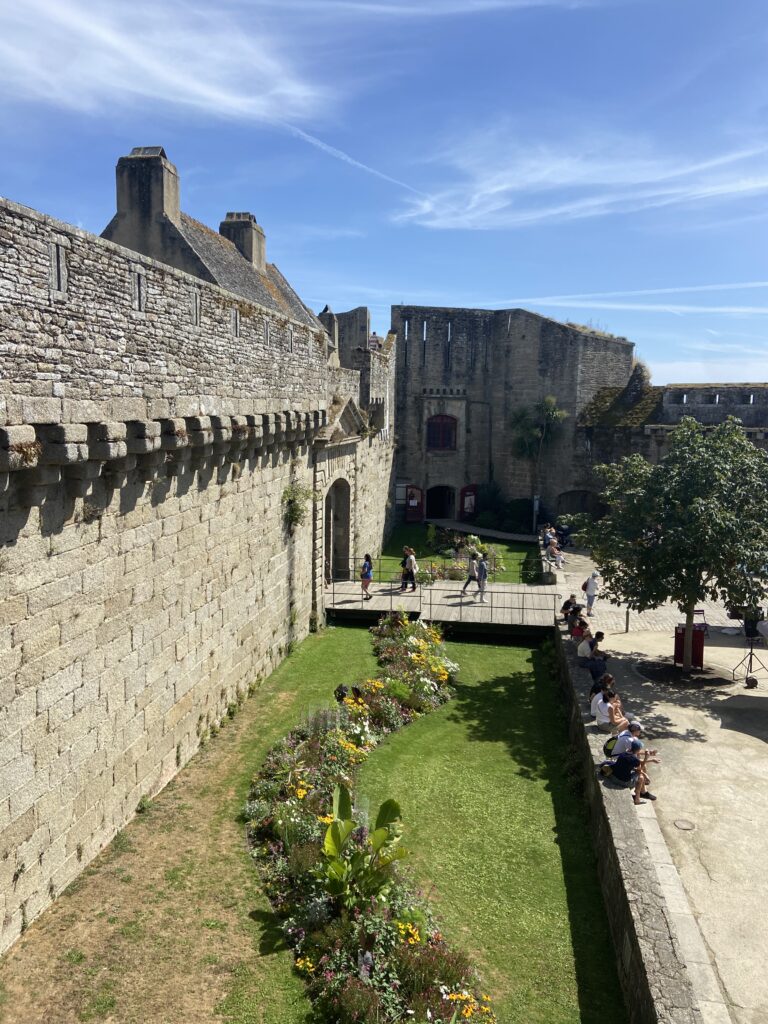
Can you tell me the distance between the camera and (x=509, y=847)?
31.8 feet

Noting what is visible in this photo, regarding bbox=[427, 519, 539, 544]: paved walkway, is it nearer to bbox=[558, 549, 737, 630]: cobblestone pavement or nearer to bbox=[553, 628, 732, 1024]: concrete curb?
bbox=[558, 549, 737, 630]: cobblestone pavement

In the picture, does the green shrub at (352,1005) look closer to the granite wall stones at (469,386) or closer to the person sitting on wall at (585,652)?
the person sitting on wall at (585,652)

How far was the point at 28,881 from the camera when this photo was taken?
23.9 ft

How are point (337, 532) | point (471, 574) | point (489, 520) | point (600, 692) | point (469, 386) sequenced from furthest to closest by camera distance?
point (469, 386) < point (489, 520) < point (337, 532) < point (471, 574) < point (600, 692)

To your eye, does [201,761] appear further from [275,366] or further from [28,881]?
[275,366]

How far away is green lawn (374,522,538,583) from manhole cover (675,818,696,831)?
14.1m

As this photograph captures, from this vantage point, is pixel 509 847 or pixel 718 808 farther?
pixel 718 808

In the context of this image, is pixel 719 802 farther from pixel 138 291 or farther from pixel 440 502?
pixel 440 502

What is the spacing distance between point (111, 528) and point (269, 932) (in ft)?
15.3

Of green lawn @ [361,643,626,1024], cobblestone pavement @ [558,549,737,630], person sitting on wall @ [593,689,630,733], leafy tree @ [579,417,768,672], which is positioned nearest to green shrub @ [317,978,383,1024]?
green lawn @ [361,643,626,1024]

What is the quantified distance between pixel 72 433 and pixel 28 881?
4.33 m

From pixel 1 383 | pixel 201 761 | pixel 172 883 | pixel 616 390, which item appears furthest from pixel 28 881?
pixel 616 390

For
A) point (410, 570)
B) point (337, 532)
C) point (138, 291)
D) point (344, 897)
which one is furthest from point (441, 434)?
point (344, 897)

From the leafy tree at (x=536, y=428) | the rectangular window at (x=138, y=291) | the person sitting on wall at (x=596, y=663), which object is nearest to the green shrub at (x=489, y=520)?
the leafy tree at (x=536, y=428)
